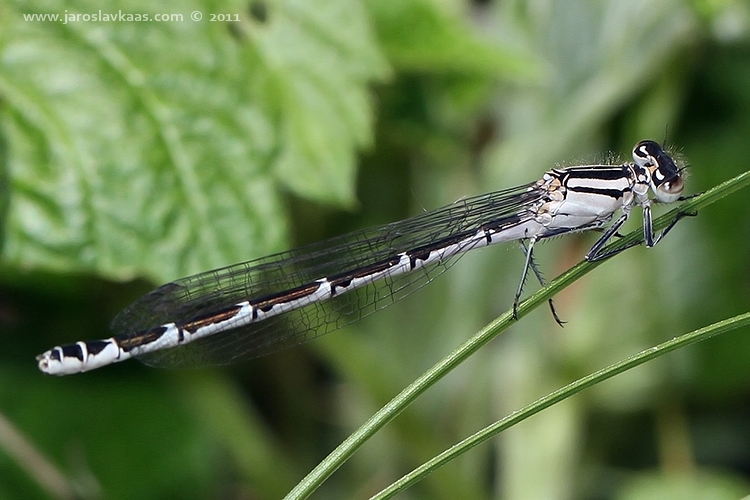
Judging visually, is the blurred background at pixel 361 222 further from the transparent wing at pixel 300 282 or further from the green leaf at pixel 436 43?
the transparent wing at pixel 300 282

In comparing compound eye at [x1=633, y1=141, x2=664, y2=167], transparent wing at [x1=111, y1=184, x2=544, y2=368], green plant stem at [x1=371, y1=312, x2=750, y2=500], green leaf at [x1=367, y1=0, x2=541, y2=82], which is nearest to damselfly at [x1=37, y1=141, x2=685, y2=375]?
transparent wing at [x1=111, y1=184, x2=544, y2=368]

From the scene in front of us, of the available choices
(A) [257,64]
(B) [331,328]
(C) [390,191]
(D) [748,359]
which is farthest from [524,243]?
(D) [748,359]

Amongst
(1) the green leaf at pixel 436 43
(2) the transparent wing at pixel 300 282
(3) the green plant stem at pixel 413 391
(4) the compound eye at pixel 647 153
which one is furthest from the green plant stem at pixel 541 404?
(1) the green leaf at pixel 436 43

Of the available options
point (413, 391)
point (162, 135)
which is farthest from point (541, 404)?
point (162, 135)

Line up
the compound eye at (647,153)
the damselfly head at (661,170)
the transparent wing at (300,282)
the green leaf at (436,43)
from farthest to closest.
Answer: the green leaf at (436,43) → the transparent wing at (300,282) → the compound eye at (647,153) → the damselfly head at (661,170)

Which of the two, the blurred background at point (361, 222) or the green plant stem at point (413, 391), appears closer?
the green plant stem at point (413, 391)

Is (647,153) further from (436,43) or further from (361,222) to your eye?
(361,222)
